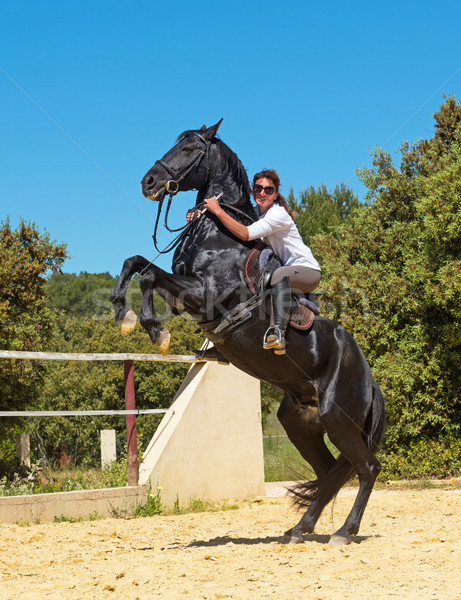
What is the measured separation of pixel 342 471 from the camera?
18.2ft

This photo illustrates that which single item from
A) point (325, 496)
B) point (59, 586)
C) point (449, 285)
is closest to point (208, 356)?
point (325, 496)

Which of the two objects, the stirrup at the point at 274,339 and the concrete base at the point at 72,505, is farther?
the concrete base at the point at 72,505

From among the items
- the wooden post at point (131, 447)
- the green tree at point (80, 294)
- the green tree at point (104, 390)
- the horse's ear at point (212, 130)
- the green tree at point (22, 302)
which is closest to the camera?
the horse's ear at point (212, 130)

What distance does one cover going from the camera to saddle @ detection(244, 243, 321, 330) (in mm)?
5039

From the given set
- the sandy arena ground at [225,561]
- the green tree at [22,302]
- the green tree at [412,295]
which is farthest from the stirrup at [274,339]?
the green tree at [22,302]

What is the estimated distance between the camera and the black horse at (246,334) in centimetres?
483

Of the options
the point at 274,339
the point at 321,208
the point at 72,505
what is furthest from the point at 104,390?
the point at 274,339

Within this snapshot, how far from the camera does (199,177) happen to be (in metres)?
5.25

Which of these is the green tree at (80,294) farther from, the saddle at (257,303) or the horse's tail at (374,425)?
the saddle at (257,303)

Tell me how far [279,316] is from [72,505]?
3.97 metres

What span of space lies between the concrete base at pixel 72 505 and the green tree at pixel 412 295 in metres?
5.97

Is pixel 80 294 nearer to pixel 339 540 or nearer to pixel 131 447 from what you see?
pixel 131 447

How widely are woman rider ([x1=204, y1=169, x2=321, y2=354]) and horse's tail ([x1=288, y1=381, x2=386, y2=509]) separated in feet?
4.32

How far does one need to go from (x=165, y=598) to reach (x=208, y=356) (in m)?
2.41
